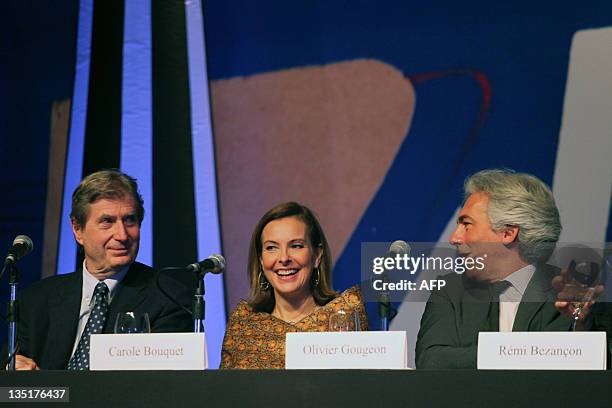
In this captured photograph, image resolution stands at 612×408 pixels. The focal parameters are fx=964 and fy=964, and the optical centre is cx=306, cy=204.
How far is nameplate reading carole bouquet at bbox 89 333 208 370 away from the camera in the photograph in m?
2.29

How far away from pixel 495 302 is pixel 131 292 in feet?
4.23

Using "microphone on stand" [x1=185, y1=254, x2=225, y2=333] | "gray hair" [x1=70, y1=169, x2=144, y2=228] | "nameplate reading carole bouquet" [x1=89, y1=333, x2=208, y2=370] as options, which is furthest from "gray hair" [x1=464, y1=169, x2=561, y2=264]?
"gray hair" [x1=70, y1=169, x2=144, y2=228]

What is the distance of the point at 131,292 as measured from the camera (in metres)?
3.37

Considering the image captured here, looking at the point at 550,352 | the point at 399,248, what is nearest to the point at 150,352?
the point at 399,248

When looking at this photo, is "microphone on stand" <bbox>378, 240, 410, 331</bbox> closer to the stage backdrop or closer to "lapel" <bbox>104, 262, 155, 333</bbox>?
"lapel" <bbox>104, 262, 155, 333</bbox>

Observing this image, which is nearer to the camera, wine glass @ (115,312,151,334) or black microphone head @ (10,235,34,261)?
wine glass @ (115,312,151,334)

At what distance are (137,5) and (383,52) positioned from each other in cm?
124

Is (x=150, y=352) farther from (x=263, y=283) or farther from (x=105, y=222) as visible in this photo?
(x=105, y=222)

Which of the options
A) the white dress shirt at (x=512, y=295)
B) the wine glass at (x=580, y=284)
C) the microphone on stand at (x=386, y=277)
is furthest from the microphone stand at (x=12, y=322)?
the wine glass at (x=580, y=284)

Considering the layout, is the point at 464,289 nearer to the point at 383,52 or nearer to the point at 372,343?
the point at 372,343

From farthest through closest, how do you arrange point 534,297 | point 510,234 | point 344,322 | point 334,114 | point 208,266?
point 334,114
point 510,234
point 208,266
point 534,297
point 344,322

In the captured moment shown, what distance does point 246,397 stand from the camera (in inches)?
85.7

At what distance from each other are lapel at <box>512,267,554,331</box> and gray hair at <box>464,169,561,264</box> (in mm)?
135

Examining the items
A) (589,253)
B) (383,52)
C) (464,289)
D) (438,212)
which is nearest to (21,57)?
(383,52)
